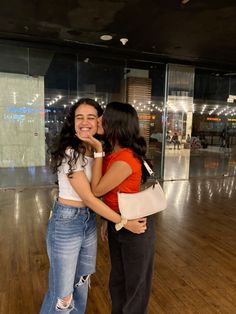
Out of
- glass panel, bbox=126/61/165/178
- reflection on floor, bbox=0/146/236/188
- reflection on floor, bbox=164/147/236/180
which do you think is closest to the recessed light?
glass panel, bbox=126/61/165/178

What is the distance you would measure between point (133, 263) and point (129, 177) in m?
0.49

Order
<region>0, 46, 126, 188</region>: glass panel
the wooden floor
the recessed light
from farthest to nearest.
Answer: <region>0, 46, 126, 188</region>: glass panel < the recessed light < the wooden floor

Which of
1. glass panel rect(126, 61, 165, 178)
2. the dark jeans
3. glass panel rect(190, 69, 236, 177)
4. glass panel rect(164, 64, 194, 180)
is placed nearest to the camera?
the dark jeans

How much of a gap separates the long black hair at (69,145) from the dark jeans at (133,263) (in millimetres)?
470

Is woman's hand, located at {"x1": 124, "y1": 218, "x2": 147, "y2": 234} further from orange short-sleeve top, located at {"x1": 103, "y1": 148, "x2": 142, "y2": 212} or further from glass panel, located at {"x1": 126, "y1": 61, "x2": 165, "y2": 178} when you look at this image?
glass panel, located at {"x1": 126, "y1": 61, "x2": 165, "y2": 178}

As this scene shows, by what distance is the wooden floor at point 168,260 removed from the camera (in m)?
2.15

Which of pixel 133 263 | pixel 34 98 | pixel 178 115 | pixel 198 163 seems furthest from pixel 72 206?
pixel 198 163

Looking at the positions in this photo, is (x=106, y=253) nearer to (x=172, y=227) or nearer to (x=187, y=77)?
(x=172, y=227)

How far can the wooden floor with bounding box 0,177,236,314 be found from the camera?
2150 millimetres

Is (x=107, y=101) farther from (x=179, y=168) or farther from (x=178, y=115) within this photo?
(x=179, y=168)

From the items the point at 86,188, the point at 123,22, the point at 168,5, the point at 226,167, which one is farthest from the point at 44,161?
the point at 226,167

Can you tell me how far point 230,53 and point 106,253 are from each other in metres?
5.53

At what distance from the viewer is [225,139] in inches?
357

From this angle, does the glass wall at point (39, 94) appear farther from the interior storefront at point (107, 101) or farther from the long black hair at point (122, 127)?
the long black hair at point (122, 127)
